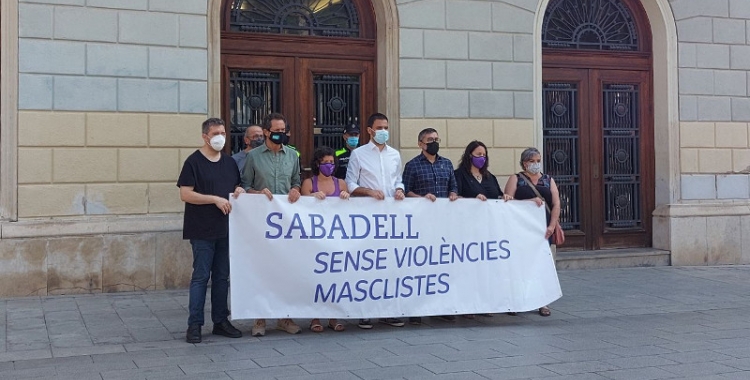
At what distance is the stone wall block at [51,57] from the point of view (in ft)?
31.0

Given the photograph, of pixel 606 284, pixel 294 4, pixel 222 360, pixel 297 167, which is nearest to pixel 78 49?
pixel 294 4

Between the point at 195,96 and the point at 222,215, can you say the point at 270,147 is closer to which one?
the point at 222,215

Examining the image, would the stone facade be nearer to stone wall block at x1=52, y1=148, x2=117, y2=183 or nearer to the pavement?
stone wall block at x1=52, y1=148, x2=117, y2=183

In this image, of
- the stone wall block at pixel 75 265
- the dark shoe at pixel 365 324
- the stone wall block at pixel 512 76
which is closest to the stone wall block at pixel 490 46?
the stone wall block at pixel 512 76

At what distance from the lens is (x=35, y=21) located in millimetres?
9500

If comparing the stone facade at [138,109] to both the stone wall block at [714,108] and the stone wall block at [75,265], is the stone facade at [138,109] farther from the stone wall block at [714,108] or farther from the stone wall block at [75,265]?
the stone wall block at [714,108]

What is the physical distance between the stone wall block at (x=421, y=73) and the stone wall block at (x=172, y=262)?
11.9 ft

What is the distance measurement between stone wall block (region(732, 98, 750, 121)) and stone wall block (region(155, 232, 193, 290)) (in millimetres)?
8710

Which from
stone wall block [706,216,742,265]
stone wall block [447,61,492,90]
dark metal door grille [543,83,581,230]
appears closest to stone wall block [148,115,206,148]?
stone wall block [447,61,492,90]

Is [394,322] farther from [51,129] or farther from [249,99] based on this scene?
[51,129]

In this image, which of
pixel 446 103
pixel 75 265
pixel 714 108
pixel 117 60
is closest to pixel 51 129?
pixel 117 60

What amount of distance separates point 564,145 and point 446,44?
8.40ft

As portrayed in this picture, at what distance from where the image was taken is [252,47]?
11.0m

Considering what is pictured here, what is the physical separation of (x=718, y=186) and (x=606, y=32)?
2985 millimetres
